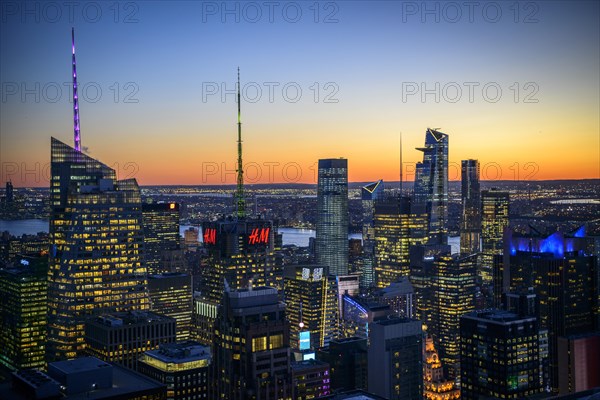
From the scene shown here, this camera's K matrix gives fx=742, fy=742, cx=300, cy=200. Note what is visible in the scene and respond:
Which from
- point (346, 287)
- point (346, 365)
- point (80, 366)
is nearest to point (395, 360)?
point (346, 365)

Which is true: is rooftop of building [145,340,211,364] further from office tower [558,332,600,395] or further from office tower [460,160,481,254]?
office tower [460,160,481,254]

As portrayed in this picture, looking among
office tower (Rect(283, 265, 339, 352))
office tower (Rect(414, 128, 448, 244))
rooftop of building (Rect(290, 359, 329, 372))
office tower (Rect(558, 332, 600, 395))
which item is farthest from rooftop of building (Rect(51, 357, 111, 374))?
office tower (Rect(414, 128, 448, 244))

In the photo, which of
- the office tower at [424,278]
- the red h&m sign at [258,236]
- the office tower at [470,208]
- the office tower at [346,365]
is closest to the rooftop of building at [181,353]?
the office tower at [346,365]

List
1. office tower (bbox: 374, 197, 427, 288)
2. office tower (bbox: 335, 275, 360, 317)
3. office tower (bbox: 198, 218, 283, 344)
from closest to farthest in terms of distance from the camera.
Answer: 1. office tower (bbox: 198, 218, 283, 344)
2. office tower (bbox: 335, 275, 360, 317)
3. office tower (bbox: 374, 197, 427, 288)

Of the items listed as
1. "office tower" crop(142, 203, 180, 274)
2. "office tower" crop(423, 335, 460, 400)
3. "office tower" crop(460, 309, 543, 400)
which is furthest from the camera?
"office tower" crop(142, 203, 180, 274)

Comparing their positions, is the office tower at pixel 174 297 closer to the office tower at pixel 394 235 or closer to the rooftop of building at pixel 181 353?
the rooftop of building at pixel 181 353

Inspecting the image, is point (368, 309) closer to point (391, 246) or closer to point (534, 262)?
point (534, 262)
